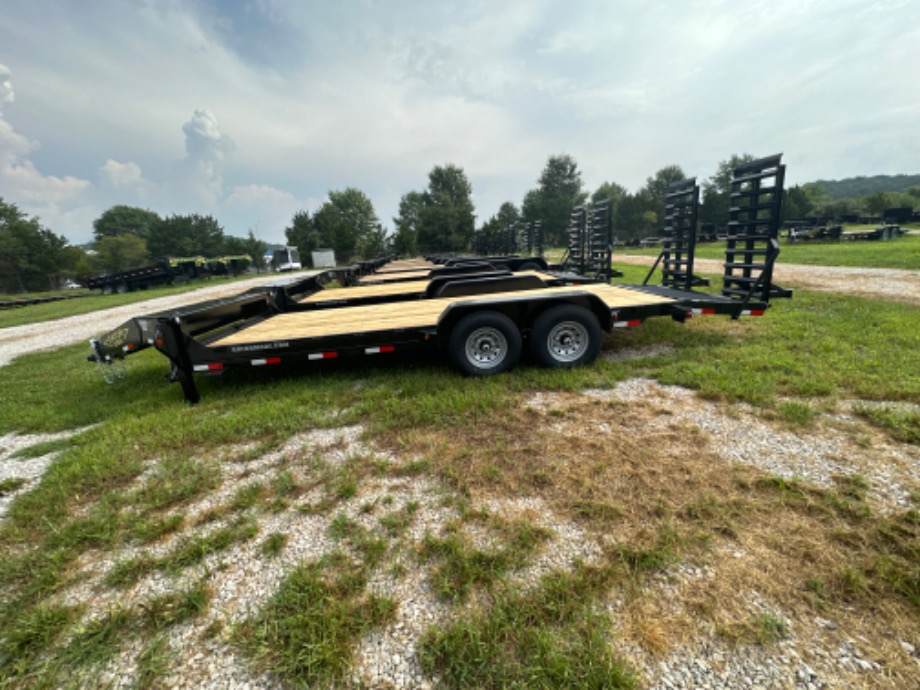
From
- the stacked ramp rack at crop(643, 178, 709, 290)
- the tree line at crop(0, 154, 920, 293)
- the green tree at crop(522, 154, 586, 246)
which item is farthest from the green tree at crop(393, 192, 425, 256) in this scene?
the stacked ramp rack at crop(643, 178, 709, 290)

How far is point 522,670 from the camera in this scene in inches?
57.7

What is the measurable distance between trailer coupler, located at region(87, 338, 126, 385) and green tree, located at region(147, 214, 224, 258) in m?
63.3

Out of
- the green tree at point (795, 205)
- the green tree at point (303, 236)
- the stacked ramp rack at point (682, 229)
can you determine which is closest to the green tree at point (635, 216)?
the green tree at point (795, 205)

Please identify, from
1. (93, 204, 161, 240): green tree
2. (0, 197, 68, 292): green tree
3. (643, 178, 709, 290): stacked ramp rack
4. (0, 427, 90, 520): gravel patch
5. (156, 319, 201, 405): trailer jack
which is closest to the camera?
(0, 427, 90, 520): gravel patch

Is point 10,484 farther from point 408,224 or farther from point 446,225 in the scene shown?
point 408,224

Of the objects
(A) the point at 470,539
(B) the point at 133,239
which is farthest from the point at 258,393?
(B) the point at 133,239

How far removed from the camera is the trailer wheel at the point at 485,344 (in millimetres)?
4309

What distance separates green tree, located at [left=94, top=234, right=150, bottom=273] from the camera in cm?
5228

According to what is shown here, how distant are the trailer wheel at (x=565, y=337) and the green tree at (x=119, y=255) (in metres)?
65.5

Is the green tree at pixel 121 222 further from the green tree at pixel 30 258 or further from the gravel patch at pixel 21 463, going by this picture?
the gravel patch at pixel 21 463

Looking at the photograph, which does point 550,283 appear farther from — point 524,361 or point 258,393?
point 258,393

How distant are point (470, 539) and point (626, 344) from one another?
13.5 feet

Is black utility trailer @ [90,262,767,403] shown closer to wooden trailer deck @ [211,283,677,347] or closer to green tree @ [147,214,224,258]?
wooden trailer deck @ [211,283,677,347]

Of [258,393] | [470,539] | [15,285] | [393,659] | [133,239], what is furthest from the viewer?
[133,239]
